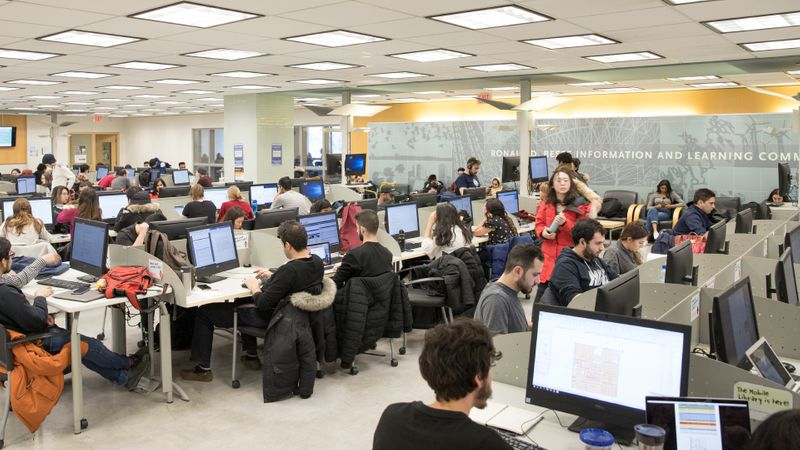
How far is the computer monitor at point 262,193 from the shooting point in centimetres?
1078

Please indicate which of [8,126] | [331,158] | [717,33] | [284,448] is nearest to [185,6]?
[284,448]

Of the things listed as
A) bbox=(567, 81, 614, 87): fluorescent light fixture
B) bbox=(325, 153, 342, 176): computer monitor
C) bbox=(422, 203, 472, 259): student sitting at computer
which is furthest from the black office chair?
bbox=(325, 153, 342, 176): computer monitor

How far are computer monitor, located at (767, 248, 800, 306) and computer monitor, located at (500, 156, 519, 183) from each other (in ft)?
26.0

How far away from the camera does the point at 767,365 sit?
8.21 ft

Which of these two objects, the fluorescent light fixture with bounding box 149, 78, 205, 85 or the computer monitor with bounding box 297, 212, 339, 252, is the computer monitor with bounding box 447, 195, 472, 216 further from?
the fluorescent light fixture with bounding box 149, 78, 205, 85

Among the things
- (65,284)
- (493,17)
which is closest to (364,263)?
(65,284)

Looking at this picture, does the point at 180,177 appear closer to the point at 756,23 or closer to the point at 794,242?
the point at 756,23

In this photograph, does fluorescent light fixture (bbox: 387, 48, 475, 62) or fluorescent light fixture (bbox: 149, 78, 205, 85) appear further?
fluorescent light fixture (bbox: 149, 78, 205, 85)

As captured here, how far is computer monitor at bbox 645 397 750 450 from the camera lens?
188 cm

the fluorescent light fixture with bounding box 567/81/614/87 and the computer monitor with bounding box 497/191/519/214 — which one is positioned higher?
Result: the fluorescent light fixture with bounding box 567/81/614/87

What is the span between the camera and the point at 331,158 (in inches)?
609

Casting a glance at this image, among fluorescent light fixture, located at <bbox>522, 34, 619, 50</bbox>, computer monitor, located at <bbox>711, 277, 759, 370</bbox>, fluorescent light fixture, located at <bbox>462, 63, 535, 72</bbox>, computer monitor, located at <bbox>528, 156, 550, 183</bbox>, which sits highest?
fluorescent light fixture, located at <bbox>462, 63, 535, 72</bbox>

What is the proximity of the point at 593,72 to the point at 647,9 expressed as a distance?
480 centimetres

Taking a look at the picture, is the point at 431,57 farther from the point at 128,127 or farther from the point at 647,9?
the point at 128,127
